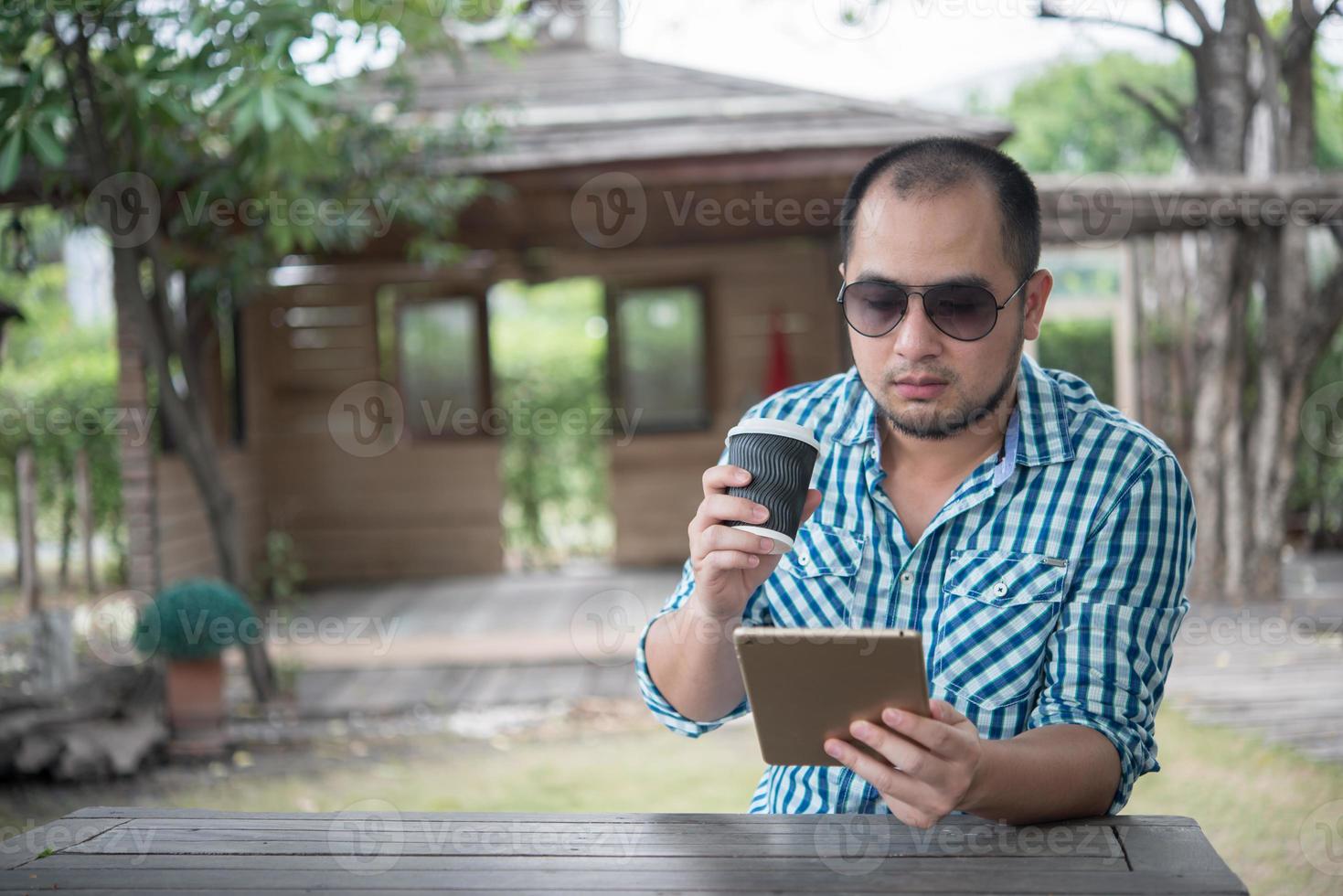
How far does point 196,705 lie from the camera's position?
557cm

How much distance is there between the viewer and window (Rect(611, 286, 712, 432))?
1028 centimetres

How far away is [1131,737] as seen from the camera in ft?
5.37

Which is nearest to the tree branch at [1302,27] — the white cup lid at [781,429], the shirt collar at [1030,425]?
the shirt collar at [1030,425]

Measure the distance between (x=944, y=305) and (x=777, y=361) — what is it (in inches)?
318

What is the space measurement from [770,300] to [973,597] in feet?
27.9

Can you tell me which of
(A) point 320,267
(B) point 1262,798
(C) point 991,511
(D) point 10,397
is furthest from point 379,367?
(C) point 991,511

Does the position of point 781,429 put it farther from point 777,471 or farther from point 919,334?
point 919,334

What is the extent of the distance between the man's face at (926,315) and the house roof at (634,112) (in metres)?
4.82

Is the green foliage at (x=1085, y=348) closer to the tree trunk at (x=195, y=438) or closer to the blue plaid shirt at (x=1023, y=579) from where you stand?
the tree trunk at (x=195, y=438)

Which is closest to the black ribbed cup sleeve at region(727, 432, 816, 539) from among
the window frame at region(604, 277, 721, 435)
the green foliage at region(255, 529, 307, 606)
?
the green foliage at region(255, 529, 307, 606)

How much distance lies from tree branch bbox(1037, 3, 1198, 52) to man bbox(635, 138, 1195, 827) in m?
6.24

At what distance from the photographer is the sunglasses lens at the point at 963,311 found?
1776 mm

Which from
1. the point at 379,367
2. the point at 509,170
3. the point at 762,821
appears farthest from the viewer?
the point at 379,367

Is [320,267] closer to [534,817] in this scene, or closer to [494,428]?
[494,428]
